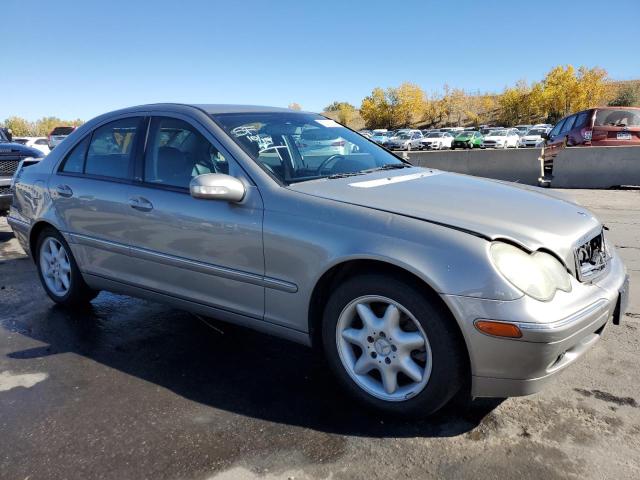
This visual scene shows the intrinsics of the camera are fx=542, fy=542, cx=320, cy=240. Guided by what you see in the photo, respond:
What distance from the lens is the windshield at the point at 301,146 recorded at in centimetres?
325

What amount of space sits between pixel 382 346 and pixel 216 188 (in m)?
1.22

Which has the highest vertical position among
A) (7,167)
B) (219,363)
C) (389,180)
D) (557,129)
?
(389,180)

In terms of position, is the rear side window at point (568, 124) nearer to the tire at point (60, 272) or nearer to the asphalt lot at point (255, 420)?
the asphalt lot at point (255, 420)

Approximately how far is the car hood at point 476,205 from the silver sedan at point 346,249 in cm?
1

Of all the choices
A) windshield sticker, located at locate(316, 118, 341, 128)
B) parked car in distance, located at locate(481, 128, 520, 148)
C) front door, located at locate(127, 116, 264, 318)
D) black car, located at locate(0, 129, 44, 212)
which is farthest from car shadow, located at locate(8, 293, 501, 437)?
parked car in distance, located at locate(481, 128, 520, 148)

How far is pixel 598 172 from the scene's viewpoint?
11.4 m

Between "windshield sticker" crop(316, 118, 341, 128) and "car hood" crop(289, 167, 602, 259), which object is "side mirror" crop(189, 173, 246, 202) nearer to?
"car hood" crop(289, 167, 602, 259)

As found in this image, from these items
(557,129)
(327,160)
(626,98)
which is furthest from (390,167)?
(626,98)

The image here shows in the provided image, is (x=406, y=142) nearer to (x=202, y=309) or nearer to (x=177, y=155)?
(x=177, y=155)

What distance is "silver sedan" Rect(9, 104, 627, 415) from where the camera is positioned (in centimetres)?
236

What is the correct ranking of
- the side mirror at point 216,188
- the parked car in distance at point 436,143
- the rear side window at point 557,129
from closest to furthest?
1. the side mirror at point 216,188
2. the rear side window at point 557,129
3. the parked car in distance at point 436,143

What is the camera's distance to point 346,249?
2627mm

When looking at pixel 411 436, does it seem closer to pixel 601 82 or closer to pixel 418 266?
pixel 418 266

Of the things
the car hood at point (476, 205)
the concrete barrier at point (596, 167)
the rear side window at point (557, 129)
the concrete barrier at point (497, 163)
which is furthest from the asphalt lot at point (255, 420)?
the rear side window at point (557, 129)
